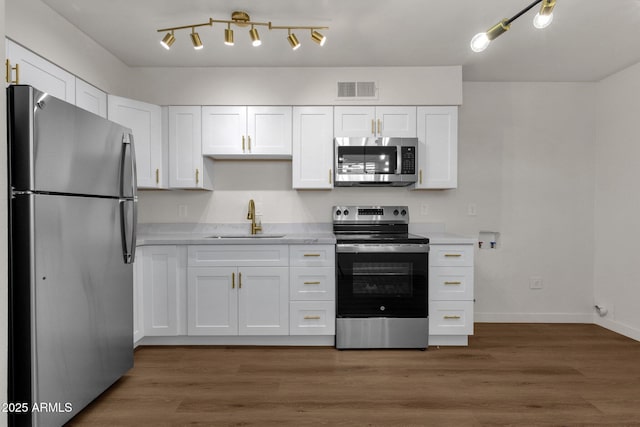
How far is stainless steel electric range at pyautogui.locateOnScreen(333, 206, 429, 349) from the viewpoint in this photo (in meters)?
3.05

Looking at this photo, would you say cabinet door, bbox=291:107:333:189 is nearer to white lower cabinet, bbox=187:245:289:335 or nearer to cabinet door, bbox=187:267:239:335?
white lower cabinet, bbox=187:245:289:335

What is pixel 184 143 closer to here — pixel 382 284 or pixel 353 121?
pixel 353 121

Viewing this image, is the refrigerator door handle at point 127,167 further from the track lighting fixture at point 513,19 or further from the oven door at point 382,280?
the track lighting fixture at point 513,19

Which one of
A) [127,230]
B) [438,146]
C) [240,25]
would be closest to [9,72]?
[127,230]

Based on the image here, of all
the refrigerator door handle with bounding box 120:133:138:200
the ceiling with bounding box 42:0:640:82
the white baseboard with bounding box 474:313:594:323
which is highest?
the ceiling with bounding box 42:0:640:82

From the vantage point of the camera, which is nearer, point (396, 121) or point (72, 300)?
point (72, 300)

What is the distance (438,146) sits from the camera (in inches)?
134

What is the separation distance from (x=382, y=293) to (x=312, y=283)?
58 centimetres

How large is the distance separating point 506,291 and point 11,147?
4073mm

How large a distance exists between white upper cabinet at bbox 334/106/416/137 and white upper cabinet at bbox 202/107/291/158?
491mm

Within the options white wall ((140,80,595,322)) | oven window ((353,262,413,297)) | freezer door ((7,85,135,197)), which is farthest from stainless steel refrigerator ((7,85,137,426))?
white wall ((140,80,595,322))

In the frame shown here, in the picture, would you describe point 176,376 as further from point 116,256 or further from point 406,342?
point 406,342

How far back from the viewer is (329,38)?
2.86m

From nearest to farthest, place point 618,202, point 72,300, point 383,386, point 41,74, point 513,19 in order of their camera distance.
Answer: point 513,19 < point 72,300 < point 41,74 < point 383,386 < point 618,202
